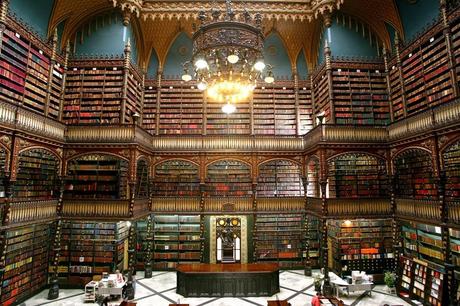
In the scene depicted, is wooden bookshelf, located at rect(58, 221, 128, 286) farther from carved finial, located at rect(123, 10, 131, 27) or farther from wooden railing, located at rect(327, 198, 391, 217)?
carved finial, located at rect(123, 10, 131, 27)

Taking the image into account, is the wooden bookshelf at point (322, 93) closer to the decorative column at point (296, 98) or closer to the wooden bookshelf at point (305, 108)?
the wooden bookshelf at point (305, 108)

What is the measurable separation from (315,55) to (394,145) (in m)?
5.43

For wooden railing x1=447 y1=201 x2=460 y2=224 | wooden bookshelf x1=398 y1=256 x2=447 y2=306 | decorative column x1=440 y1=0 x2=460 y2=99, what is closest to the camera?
wooden railing x1=447 y1=201 x2=460 y2=224

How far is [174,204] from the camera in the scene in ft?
36.1

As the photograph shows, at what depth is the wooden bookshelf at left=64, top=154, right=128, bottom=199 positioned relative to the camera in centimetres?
1030

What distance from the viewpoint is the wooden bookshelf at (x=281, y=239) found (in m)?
11.5

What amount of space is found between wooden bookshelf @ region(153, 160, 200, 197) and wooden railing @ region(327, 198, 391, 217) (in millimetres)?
5338

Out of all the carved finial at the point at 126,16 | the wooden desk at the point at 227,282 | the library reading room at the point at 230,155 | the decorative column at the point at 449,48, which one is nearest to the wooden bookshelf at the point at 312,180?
the library reading room at the point at 230,155

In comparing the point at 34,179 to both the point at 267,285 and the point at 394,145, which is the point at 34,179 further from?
the point at 394,145

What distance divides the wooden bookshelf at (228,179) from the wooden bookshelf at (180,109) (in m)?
1.78

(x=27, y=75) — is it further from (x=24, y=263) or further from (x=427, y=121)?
(x=427, y=121)

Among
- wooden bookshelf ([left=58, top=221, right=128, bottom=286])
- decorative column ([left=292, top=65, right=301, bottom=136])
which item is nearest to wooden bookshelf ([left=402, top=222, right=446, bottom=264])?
decorative column ([left=292, top=65, right=301, bottom=136])

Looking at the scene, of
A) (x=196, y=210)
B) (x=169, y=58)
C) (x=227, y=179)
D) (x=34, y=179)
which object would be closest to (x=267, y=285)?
(x=196, y=210)

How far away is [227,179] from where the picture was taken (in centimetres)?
1212
